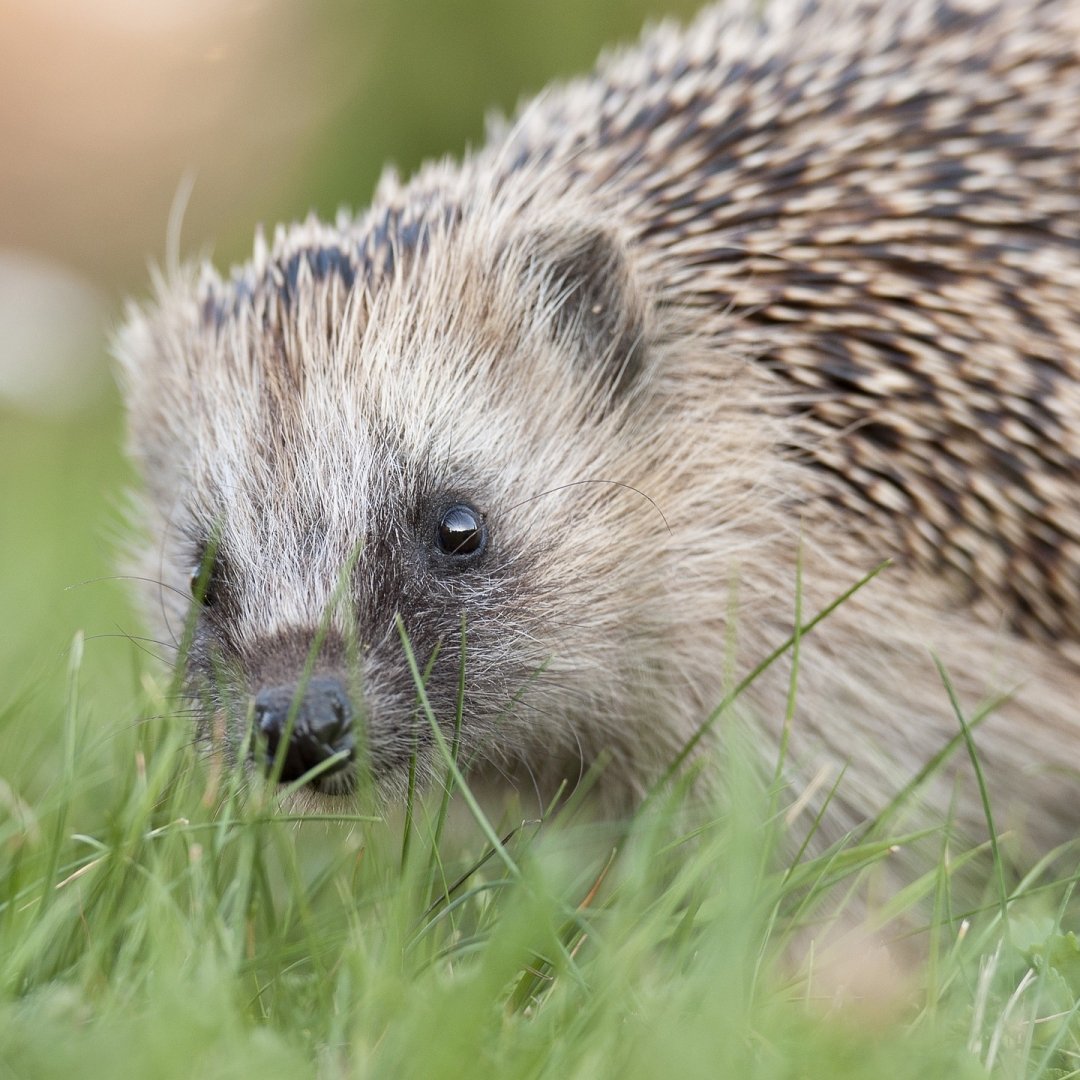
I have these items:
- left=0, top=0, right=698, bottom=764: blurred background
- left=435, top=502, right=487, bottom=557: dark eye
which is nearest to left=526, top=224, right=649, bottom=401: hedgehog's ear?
left=435, top=502, right=487, bottom=557: dark eye

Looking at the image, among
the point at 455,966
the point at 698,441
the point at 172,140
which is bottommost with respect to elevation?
the point at 455,966

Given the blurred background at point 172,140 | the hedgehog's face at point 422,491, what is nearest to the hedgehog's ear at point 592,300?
the hedgehog's face at point 422,491

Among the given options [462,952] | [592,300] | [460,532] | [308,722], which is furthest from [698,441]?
[462,952]

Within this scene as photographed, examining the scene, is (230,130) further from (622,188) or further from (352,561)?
(352,561)

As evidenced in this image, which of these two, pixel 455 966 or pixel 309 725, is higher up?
pixel 309 725

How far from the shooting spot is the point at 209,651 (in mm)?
2398

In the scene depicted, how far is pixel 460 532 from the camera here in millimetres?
2422

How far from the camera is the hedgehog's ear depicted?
258 cm

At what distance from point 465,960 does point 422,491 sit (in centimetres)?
84

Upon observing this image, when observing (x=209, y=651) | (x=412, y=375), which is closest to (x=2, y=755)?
(x=209, y=651)

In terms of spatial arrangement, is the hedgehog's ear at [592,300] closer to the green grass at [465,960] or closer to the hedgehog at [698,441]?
the hedgehog at [698,441]

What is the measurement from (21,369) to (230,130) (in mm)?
3272

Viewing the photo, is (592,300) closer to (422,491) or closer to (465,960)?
(422,491)

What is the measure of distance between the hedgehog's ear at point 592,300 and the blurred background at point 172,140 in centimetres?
285
